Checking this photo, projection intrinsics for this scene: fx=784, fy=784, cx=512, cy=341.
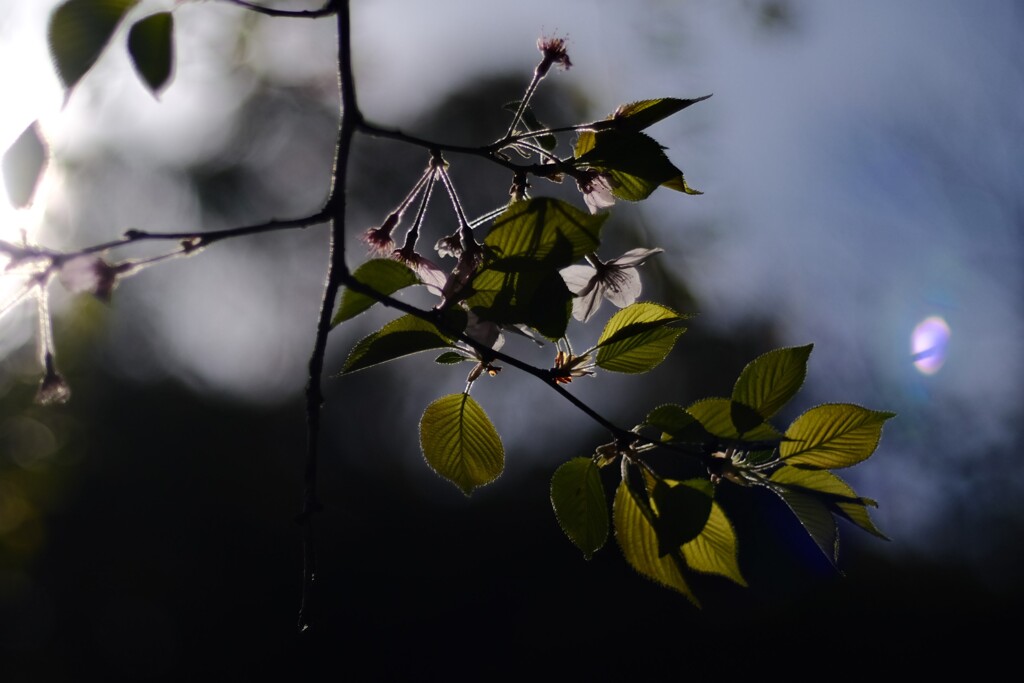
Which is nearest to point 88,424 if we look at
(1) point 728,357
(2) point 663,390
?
(2) point 663,390

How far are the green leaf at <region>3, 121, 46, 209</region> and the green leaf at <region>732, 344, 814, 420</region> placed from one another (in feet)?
1.44

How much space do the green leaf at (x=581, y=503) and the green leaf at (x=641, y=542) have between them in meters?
0.01

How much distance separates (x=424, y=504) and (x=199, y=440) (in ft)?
7.38

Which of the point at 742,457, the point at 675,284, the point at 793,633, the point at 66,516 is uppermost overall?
the point at 675,284

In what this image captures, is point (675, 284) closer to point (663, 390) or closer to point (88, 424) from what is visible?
point (663, 390)

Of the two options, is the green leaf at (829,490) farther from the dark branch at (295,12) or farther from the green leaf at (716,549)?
the dark branch at (295,12)

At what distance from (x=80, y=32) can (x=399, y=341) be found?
25 cm

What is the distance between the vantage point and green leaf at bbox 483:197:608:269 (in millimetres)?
459

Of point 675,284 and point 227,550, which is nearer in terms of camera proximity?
point 675,284

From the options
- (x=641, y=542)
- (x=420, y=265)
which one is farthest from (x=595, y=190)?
(x=641, y=542)

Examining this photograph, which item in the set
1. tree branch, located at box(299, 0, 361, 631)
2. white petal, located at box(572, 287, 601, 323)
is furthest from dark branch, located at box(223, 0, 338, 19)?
white petal, located at box(572, 287, 601, 323)

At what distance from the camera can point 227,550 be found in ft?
20.8

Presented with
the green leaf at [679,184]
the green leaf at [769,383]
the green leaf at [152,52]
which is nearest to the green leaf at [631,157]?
the green leaf at [679,184]

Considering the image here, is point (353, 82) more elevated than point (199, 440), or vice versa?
point (353, 82)
